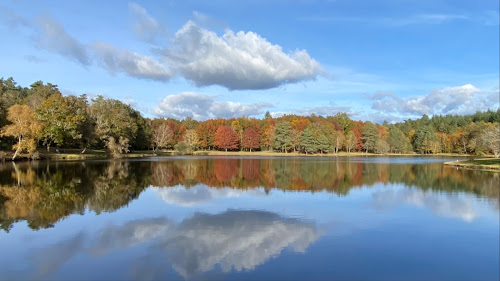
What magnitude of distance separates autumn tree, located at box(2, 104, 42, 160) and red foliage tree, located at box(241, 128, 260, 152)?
205 feet

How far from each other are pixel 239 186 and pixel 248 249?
14860 mm

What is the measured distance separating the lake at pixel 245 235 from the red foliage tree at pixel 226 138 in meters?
80.5

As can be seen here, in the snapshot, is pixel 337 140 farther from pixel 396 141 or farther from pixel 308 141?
pixel 396 141

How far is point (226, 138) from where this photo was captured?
102 meters

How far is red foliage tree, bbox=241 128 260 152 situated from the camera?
104625mm

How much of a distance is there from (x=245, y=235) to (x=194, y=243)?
182 cm

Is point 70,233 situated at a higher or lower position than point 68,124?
lower

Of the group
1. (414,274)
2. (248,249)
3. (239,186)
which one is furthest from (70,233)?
(239,186)

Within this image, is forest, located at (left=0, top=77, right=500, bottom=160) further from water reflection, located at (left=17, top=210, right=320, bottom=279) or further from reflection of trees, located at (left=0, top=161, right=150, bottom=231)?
water reflection, located at (left=17, top=210, right=320, bottom=279)

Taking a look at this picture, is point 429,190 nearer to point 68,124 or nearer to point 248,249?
point 248,249

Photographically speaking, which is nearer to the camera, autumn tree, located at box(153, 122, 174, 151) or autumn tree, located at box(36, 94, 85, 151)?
autumn tree, located at box(36, 94, 85, 151)

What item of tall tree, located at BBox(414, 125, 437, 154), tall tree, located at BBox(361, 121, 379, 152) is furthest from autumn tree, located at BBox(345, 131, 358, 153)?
tall tree, located at BBox(414, 125, 437, 154)

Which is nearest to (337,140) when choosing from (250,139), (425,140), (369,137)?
(369,137)

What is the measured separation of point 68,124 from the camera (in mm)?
54438
